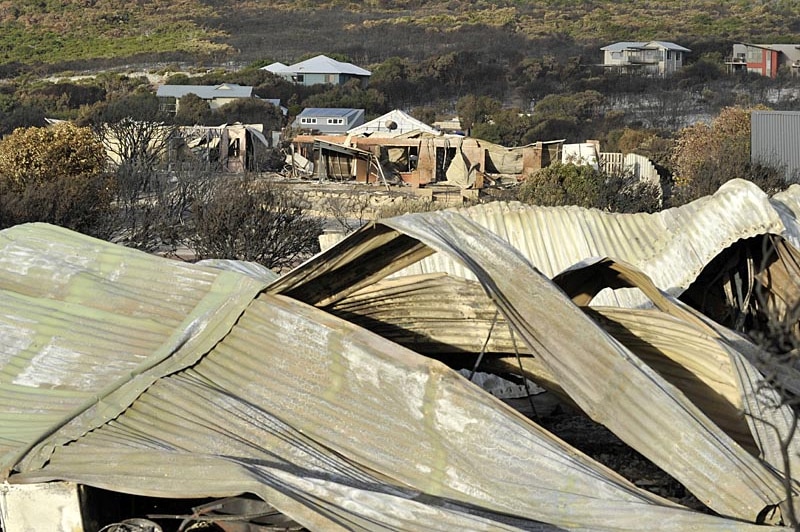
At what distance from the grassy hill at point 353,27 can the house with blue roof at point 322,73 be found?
1035 centimetres

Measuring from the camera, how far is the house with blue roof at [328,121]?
164ft

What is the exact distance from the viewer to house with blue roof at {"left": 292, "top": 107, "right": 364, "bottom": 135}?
164ft

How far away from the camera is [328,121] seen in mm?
50625

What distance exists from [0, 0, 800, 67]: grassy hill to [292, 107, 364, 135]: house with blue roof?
1173 inches

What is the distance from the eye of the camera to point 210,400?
15.3ft

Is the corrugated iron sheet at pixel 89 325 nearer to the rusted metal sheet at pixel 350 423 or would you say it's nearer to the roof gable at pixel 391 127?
the rusted metal sheet at pixel 350 423

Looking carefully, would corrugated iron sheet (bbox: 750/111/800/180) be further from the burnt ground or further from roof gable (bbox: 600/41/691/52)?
roof gable (bbox: 600/41/691/52)

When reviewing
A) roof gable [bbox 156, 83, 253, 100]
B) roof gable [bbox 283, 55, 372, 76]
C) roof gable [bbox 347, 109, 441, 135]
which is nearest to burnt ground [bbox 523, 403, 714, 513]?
roof gable [bbox 347, 109, 441, 135]

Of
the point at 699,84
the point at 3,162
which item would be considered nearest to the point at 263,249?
the point at 3,162

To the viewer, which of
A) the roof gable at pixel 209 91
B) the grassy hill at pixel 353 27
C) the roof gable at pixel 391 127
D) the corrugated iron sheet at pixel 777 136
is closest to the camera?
the corrugated iron sheet at pixel 777 136

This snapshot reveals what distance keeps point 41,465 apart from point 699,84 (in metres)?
64.7

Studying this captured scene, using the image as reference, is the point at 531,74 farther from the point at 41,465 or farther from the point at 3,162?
the point at 41,465

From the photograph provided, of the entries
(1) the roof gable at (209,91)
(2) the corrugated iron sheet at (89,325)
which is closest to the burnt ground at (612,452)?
(2) the corrugated iron sheet at (89,325)

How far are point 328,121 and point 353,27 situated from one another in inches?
1847
